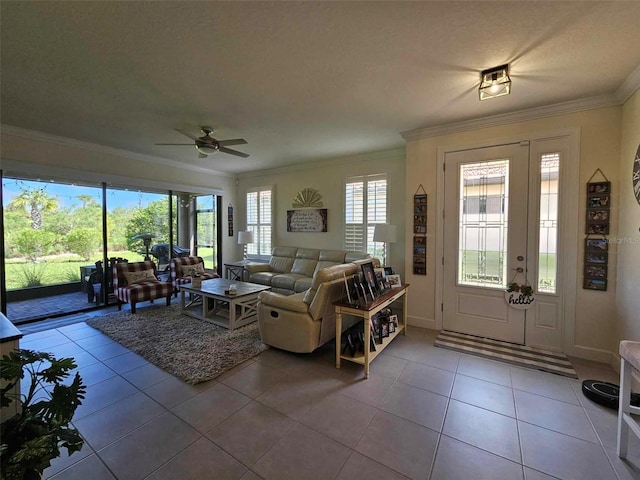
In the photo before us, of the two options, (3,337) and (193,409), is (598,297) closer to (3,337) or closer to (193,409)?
(193,409)

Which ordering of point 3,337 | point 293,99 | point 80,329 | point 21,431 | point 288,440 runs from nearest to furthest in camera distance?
point 21,431, point 3,337, point 288,440, point 293,99, point 80,329

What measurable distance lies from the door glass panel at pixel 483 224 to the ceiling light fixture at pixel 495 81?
3.59 ft

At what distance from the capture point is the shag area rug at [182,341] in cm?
270

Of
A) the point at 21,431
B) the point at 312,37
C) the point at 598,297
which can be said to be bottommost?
the point at 21,431

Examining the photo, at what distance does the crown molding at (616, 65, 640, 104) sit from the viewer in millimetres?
2288

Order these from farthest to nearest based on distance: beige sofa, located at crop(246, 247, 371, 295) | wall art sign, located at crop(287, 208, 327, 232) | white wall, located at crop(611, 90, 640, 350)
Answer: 1. wall art sign, located at crop(287, 208, 327, 232)
2. beige sofa, located at crop(246, 247, 371, 295)
3. white wall, located at crop(611, 90, 640, 350)

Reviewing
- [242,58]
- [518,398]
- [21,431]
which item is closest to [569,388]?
[518,398]

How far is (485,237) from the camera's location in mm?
3332

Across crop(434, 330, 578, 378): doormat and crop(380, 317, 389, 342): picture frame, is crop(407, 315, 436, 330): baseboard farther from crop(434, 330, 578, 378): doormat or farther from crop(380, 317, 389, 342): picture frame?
crop(380, 317, 389, 342): picture frame

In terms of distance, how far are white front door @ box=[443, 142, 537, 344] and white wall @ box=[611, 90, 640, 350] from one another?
28.8 inches

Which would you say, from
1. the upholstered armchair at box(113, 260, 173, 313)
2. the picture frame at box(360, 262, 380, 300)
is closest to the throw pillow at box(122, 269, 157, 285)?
the upholstered armchair at box(113, 260, 173, 313)

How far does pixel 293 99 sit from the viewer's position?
279 centimetres

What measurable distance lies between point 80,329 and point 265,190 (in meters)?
4.04

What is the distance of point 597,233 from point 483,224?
102cm
